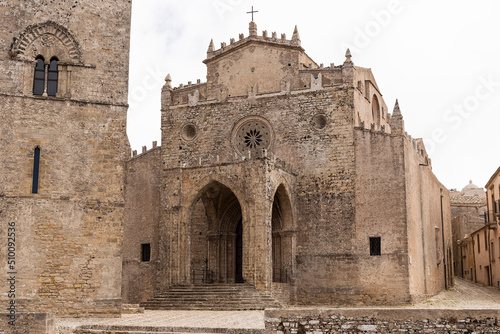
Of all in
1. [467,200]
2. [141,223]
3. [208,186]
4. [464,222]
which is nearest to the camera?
[208,186]

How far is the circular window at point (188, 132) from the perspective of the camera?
99.1ft

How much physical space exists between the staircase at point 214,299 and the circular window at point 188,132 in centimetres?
800

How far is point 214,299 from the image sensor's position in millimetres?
23688

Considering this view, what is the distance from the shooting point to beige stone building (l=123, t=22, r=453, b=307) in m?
25.9

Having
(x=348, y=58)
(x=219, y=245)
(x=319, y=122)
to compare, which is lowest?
(x=219, y=245)

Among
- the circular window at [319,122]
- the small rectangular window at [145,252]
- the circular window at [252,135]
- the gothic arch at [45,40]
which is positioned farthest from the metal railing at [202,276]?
the gothic arch at [45,40]

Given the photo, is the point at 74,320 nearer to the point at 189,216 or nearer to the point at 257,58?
the point at 189,216

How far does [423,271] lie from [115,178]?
16.0 metres

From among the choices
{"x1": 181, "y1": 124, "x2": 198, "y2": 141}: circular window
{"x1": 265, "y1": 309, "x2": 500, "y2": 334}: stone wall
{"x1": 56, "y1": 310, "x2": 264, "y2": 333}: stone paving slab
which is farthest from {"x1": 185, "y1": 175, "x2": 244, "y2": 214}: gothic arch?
{"x1": 265, "y1": 309, "x2": 500, "y2": 334}: stone wall

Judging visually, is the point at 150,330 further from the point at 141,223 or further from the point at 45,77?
the point at 141,223

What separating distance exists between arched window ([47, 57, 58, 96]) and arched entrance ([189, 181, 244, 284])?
33.9ft

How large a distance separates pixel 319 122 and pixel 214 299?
940 cm

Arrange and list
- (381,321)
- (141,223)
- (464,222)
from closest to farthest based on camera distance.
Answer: (381,321) < (141,223) < (464,222)

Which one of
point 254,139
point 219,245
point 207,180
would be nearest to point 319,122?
point 254,139
